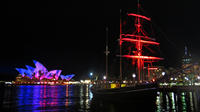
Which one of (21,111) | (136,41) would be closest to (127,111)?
(21,111)

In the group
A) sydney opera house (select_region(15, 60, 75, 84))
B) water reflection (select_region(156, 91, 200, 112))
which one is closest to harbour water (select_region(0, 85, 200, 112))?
water reflection (select_region(156, 91, 200, 112))

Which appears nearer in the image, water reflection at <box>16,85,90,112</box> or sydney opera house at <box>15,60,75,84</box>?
water reflection at <box>16,85,90,112</box>

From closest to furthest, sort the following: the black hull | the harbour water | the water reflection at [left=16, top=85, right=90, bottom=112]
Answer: the harbour water → the water reflection at [left=16, top=85, right=90, bottom=112] → the black hull

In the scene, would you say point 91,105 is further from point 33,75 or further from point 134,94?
point 33,75

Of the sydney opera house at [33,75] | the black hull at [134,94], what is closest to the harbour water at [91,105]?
the black hull at [134,94]

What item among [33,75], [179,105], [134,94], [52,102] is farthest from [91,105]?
[33,75]

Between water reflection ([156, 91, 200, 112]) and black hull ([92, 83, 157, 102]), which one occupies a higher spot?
black hull ([92, 83, 157, 102])

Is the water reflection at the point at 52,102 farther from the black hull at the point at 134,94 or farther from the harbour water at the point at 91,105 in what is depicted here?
the black hull at the point at 134,94

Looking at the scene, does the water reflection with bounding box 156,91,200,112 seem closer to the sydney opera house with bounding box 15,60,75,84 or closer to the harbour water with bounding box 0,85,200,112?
the harbour water with bounding box 0,85,200,112

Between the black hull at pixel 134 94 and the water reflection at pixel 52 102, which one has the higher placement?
the black hull at pixel 134 94

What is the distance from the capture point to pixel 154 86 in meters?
26.2

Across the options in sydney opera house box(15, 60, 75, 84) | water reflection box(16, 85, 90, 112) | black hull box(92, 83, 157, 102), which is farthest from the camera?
sydney opera house box(15, 60, 75, 84)

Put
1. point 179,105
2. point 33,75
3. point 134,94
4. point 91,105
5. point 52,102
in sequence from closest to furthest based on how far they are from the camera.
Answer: point 179,105
point 91,105
point 134,94
point 52,102
point 33,75

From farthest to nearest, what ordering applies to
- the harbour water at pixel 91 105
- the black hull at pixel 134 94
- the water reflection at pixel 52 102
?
the black hull at pixel 134 94, the water reflection at pixel 52 102, the harbour water at pixel 91 105
